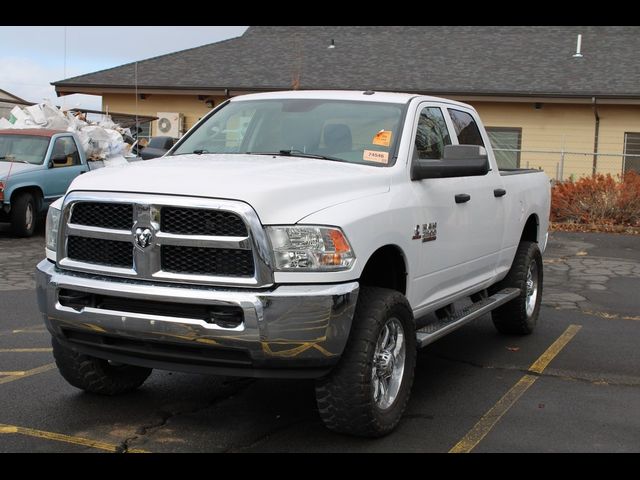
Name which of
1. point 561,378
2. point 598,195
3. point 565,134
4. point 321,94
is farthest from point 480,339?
point 565,134

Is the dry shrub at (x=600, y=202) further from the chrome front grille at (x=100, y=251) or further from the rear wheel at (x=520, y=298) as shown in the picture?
the chrome front grille at (x=100, y=251)

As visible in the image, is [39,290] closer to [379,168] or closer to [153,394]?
[153,394]

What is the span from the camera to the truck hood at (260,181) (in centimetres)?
431

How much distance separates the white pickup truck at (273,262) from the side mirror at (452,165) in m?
0.01

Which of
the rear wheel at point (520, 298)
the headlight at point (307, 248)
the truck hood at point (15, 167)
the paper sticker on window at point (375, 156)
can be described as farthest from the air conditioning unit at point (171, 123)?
the headlight at point (307, 248)

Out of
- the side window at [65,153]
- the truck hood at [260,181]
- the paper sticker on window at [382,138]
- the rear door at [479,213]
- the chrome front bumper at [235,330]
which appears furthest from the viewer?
the side window at [65,153]

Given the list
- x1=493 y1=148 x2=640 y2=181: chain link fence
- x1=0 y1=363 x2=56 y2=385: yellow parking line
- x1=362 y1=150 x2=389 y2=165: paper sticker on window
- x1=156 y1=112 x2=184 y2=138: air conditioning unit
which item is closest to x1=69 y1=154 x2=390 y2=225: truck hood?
x1=362 y1=150 x2=389 y2=165: paper sticker on window

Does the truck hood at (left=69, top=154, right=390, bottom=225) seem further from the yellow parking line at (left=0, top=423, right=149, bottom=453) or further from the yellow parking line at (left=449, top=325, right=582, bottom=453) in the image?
the yellow parking line at (left=449, top=325, right=582, bottom=453)

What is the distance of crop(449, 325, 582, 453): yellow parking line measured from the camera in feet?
15.6

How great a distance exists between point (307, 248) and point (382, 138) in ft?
5.07

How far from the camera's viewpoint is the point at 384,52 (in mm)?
25203

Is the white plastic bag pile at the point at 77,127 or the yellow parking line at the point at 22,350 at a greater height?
the white plastic bag pile at the point at 77,127

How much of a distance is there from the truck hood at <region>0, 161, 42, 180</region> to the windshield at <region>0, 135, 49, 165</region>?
0.30 metres

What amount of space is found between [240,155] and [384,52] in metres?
20.5
